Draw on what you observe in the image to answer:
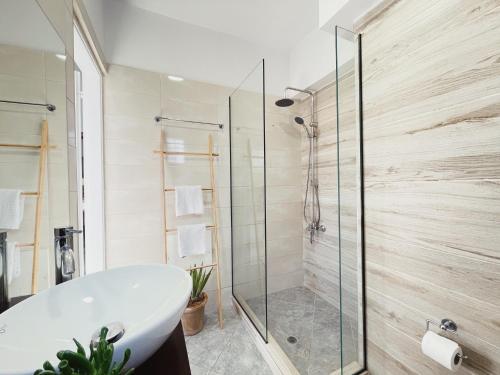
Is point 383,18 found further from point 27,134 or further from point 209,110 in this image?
point 27,134

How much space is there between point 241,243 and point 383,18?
6.15 ft

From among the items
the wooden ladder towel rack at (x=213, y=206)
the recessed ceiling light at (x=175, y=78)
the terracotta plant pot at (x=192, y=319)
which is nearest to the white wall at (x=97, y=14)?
the recessed ceiling light at (x=175, y=78)

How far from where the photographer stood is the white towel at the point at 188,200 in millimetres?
1851

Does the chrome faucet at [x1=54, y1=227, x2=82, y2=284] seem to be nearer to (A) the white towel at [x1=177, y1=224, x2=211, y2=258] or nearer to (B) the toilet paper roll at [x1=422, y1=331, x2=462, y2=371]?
(A) the white towel at [x1=177, y1=224, x2=211, y2=258]

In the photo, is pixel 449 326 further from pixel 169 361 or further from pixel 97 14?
pixel 97 14

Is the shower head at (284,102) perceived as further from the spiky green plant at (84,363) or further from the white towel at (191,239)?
the spiky green plant at (84,363)

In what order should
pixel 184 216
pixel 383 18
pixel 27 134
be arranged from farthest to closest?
pixel 184 216 < pixel 383 18 < pixel 27 134

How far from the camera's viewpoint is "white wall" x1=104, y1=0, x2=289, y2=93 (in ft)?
5.68

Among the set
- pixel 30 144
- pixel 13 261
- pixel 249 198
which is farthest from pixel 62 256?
pixel 249 198

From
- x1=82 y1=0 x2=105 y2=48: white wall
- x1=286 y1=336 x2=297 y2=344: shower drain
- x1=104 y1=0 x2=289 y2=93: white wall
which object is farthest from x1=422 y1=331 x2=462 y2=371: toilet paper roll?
x1=82 y1=0 x2=105 y2=48: white wall

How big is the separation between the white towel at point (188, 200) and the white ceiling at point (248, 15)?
4.84 feet

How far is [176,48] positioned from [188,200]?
4.39 ft

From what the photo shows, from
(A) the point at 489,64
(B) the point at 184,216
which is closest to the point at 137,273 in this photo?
(B) the point at 184,216

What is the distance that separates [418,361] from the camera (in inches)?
41.6
